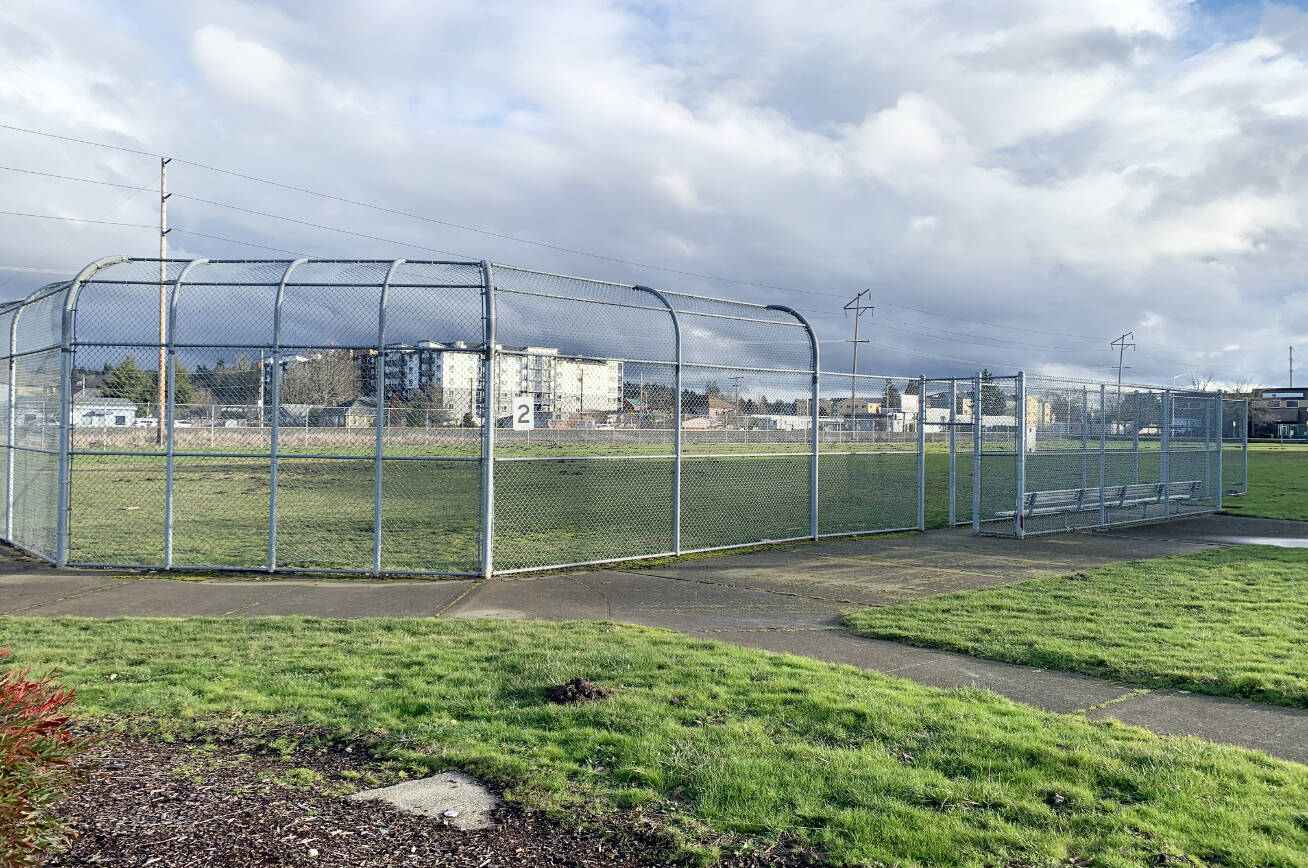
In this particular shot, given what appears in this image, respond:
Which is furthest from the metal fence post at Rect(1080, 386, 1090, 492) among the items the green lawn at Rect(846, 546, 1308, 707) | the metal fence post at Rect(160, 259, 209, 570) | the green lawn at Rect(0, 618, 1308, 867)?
the metal fence post at Rect(160, 259, 209, 570)

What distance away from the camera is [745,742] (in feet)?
15.5

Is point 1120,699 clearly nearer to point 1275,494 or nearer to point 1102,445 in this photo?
point 1102,445

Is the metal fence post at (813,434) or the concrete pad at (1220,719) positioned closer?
the concrete pad at (1220,719)

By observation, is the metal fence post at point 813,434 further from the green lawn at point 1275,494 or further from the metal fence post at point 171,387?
the green lawn at point 1275,494

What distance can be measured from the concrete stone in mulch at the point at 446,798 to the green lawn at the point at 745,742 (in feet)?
0.47

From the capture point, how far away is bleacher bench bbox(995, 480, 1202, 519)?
1447cm

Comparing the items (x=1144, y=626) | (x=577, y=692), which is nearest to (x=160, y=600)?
(x=577, y=692)

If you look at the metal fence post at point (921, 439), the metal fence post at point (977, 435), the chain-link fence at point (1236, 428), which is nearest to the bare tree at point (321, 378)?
the metal fence post at point (921, 439)

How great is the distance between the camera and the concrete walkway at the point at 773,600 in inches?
222

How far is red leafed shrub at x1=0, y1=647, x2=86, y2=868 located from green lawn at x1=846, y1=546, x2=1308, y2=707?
5814 mm

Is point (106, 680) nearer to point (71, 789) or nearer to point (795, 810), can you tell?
point (71, 789)

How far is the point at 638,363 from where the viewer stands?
1120 cm

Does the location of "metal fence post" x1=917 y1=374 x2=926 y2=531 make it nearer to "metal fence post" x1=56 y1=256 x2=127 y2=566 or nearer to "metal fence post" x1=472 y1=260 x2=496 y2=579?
"metal fence post" x1=472 y1=260 x2=496 y2=579

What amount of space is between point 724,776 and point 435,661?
9.09ft
